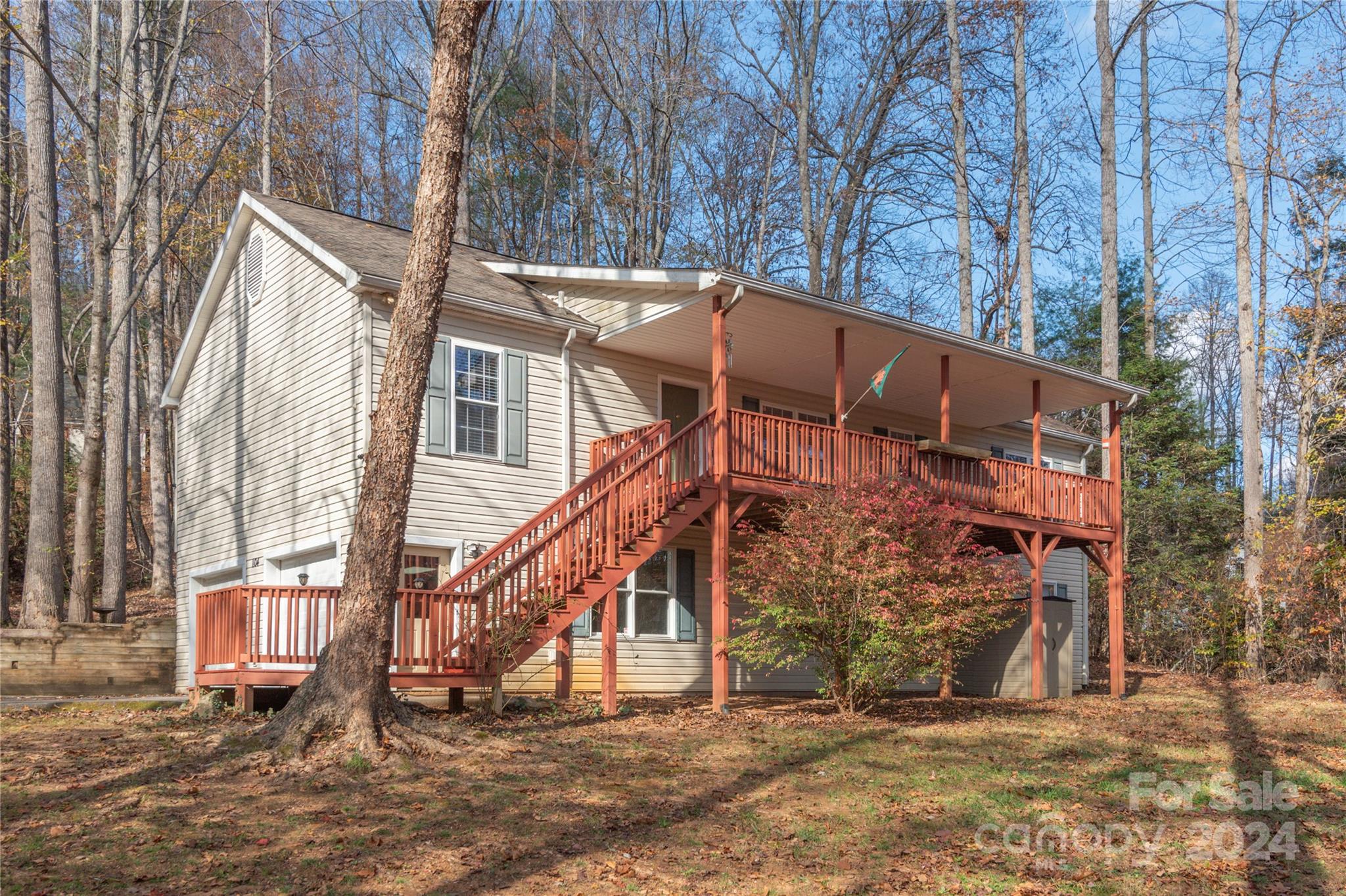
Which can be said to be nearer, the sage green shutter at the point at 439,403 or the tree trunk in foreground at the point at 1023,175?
the sage green shutter at the point at 439,403

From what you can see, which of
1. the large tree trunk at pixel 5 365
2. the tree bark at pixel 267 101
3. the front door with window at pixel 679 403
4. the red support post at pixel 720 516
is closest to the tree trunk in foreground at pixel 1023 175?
the front door with window at pixel 679 403

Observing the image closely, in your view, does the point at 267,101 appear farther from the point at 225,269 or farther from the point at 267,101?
the point at 225,269

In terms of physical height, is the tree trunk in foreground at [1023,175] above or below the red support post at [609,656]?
above

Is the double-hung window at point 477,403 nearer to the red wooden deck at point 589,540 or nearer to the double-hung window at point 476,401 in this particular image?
the double-hung window at point 476,401

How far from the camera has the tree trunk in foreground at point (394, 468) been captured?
31.1 feet

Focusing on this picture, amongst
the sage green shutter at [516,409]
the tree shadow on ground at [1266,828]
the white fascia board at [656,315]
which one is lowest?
the tree shadow on ground at [1266,828]

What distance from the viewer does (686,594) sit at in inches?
699

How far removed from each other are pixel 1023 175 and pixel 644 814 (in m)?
23.8

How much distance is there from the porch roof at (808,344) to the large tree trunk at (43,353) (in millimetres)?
7194

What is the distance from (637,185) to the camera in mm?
32531

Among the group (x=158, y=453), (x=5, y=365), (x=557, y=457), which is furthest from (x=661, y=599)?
(x=5, y=365)

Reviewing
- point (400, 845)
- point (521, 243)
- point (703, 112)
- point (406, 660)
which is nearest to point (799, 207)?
point (703, 112)

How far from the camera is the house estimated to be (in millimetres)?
13086

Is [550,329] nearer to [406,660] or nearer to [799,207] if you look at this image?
[406,660]
